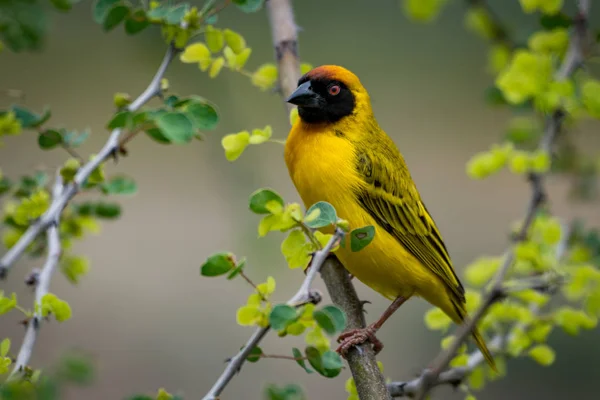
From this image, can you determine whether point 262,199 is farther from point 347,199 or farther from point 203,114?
point 347,199

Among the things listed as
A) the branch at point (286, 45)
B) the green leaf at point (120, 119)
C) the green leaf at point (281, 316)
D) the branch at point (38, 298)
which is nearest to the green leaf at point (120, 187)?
the branch at point (38, 298)

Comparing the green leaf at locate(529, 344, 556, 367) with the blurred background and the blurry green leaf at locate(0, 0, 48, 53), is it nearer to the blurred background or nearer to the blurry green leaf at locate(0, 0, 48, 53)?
the blurry green leaf at locate(0, 0, 48, 53)

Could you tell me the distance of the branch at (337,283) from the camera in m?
1.89

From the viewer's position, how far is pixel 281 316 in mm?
1288

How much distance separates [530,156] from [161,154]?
242 inches

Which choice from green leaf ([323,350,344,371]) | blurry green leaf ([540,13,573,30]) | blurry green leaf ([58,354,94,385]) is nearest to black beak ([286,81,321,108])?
blurry green leaf ([540,13,573,30])

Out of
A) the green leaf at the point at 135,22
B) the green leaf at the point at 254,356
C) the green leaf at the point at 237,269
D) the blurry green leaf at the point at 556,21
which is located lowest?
the green leaf at the point at 254,356

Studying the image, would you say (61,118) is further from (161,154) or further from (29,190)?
(29,190)

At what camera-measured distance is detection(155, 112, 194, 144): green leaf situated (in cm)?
147

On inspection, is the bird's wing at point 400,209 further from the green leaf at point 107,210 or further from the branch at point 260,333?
the branch at point 260,333

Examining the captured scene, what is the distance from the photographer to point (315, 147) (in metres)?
3.00

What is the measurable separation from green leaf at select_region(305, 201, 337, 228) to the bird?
1256 mm

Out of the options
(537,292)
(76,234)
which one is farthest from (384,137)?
(76,234)

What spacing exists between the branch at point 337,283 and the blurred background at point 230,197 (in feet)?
4.20
